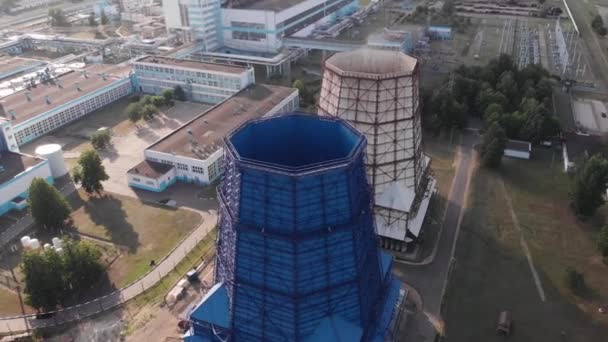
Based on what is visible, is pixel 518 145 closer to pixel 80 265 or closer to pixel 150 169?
pixel 150 169

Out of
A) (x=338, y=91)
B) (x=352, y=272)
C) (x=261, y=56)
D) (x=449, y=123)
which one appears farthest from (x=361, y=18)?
(x=352, y=272)

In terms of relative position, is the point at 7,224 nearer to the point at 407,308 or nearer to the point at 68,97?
the point at 68,97

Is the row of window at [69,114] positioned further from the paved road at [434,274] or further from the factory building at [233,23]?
the paved road at [434,274]

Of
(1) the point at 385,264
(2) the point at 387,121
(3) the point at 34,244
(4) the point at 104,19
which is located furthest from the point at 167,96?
(4) the point at 104,19

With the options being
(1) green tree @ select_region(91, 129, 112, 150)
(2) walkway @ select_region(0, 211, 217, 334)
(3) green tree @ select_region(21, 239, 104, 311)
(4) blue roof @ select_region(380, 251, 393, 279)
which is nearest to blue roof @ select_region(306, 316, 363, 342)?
(4) blue roof @ select_region(380, 251, 393, 279)

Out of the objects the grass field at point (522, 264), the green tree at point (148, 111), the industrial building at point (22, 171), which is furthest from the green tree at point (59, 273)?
the green tree at point (148, 111)
